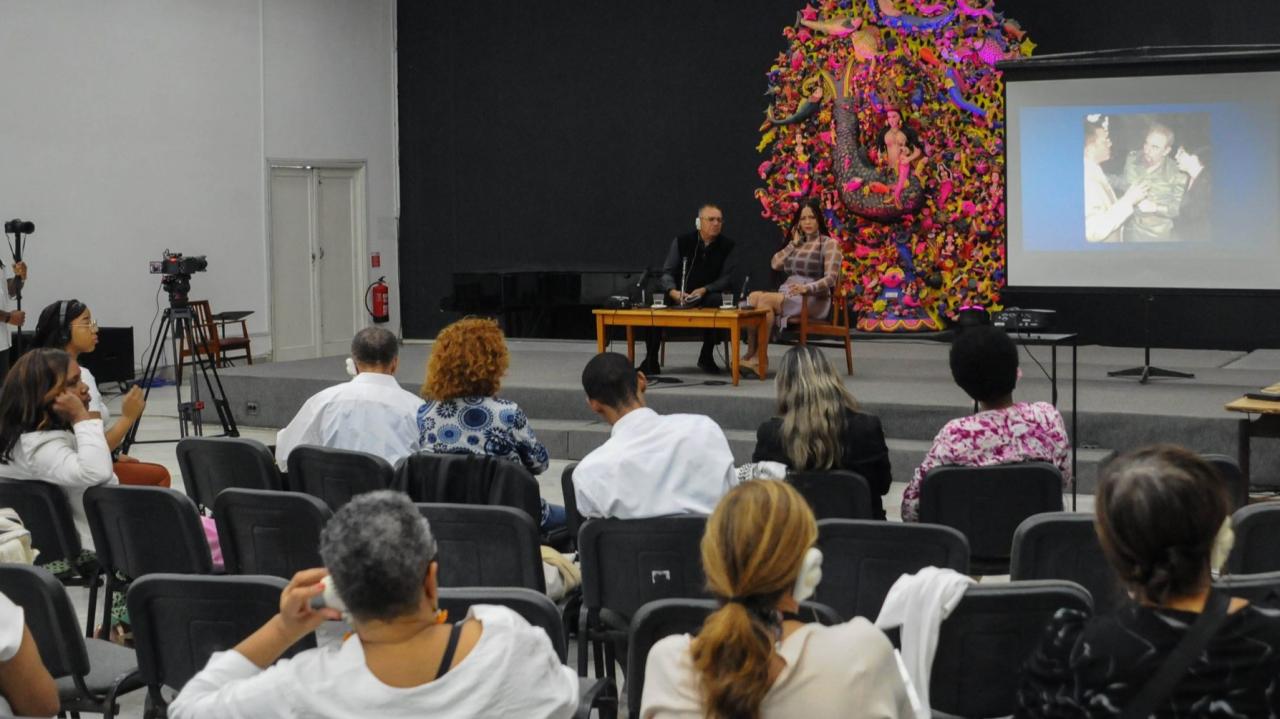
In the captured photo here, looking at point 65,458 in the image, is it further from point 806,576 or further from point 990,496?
point 806,576

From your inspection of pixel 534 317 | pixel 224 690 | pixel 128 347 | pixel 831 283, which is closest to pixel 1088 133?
pixel 831 283

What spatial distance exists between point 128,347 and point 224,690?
9610 mm

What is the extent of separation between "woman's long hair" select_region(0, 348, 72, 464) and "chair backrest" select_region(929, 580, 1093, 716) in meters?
2.84

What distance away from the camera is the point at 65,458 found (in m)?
4.34

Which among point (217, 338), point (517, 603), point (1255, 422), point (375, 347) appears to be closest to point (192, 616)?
point (517, 603)

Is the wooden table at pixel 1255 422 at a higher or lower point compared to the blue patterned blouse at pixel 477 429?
lower

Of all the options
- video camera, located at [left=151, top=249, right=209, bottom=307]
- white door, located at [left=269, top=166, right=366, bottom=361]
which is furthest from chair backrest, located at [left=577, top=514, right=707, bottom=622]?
white door, located at [left=269, top=166, right=366, bottom=361]

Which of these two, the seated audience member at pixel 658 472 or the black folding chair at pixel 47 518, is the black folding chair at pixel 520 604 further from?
the black folding chair at pixel 47 518

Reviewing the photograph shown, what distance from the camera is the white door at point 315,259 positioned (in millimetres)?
13195

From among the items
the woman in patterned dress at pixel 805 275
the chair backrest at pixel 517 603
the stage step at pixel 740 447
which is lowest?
the stage step at pixel 740 447

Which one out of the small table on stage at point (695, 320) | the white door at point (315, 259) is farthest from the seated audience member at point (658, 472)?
the white door at point (315, 259)

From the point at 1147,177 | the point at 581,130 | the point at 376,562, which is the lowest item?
the point at 376,562

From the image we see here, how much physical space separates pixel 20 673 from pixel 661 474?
1.72 meters

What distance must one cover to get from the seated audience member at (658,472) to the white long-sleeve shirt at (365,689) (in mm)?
1635
